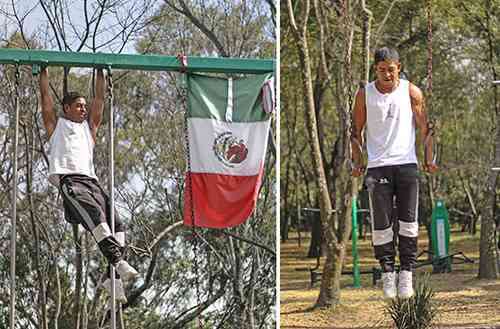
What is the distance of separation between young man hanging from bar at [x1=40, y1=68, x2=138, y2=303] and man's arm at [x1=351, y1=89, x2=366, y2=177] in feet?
4.32

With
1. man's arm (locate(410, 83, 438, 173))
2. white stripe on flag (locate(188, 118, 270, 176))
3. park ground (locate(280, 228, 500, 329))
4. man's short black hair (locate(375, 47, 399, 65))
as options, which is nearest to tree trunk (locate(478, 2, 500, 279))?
park ground (locate(280, 228, 500, 329))

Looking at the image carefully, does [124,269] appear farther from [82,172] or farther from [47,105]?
[47,105]

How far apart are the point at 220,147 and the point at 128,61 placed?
840 mm

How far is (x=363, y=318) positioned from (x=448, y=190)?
617 cm

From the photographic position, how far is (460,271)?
7.42 m

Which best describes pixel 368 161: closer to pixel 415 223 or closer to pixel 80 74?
pixel 415 223

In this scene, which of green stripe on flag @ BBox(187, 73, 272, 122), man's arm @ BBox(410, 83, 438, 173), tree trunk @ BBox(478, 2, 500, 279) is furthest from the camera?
tree trunk @ BBox(478, 2, 500, 279)

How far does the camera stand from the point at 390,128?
175 inches

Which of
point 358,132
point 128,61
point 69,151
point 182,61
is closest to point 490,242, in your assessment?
point 358,132

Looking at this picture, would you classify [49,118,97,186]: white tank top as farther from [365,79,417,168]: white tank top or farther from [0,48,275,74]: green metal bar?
[365,79,417,168]: white tank top

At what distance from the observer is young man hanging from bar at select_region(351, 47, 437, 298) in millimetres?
4395

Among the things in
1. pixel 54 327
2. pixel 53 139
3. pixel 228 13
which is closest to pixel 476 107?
pixel 228 13

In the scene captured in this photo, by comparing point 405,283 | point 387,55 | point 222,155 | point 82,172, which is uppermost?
point 387,55

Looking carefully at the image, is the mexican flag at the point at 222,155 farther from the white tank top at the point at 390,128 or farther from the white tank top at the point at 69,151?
the white tank top at the point at 390,128
